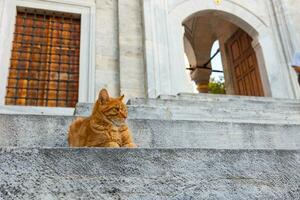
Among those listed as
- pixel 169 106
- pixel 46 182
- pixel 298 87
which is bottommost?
pixel 46 182

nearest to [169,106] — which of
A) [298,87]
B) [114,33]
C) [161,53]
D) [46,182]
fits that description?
[161,53]

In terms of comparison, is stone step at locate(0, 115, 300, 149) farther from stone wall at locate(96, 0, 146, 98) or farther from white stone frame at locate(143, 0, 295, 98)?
stone wall at locate(96, 0, 146, 98)

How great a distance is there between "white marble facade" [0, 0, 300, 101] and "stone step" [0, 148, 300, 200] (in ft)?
17.4

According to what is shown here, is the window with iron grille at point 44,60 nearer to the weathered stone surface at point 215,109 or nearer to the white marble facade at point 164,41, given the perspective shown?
the white marble facade at point 164,41

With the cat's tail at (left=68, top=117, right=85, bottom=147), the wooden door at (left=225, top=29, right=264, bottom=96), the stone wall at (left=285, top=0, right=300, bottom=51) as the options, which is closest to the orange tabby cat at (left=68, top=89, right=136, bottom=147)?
the cat's tail at (left=68, top=117, right=85, bottom=147)

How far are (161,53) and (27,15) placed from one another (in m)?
3.37

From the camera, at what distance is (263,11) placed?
9.66 m

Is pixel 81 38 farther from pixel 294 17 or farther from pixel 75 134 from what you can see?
pixel 294 17

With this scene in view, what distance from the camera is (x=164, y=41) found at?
8203mm

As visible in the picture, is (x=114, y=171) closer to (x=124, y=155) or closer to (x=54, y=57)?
(x=124, y=155)

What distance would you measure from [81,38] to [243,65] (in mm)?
5676

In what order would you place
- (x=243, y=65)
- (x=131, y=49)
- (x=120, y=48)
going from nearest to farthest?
(x=120, y=48), (x=131, y=49), (x=243, y=65)

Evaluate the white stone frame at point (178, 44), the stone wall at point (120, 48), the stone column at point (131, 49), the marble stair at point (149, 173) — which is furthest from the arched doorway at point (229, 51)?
the marble stair at point (149, 173)

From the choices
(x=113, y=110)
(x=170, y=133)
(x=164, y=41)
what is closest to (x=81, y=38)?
(x=164, y=41)
